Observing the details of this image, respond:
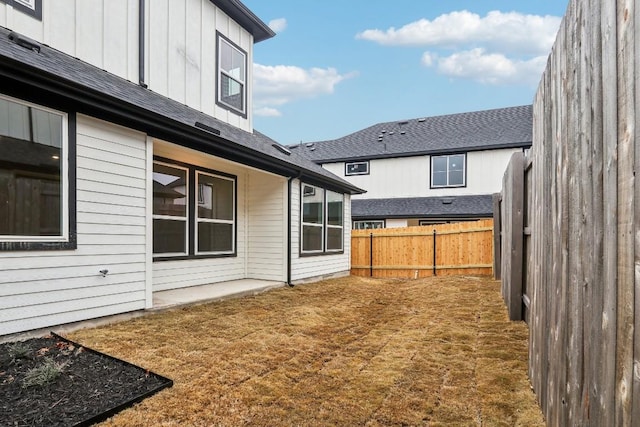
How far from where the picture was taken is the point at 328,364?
322cm

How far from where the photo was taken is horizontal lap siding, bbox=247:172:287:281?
25.4 ft

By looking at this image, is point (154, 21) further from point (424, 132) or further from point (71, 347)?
point (424, 132)

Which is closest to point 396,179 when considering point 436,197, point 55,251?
point 436,197

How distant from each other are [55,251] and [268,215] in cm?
437

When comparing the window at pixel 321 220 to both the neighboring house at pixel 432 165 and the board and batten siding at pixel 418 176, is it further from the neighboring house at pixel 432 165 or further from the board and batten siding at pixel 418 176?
the board and batten siding at pixel 418 176

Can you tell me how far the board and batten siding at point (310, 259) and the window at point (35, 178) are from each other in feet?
14.8

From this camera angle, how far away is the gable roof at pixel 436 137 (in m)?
14.1

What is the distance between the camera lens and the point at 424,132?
16.3 meters

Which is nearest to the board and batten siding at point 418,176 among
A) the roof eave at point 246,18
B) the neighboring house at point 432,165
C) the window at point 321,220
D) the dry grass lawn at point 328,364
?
the neighboring house at point 432,165

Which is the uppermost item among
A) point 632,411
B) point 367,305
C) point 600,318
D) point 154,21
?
point 154,21

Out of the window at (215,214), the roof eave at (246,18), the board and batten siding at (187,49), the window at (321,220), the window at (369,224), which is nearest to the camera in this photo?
the board and batten siding at (187,49)

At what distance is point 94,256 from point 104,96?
5.97 ft

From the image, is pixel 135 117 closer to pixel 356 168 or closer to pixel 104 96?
pixel 104 96

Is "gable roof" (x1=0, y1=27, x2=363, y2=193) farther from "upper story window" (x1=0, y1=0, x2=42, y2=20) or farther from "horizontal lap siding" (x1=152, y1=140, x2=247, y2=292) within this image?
"upper story window" (x1=0, y1=0, x2=42, y2=20)
